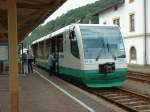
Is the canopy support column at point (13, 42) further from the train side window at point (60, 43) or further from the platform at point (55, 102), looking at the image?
the train side window at point (60, 43)

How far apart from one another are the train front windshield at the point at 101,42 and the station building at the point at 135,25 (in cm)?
2356

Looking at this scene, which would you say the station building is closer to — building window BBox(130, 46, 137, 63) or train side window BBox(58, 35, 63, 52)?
building window BBox(130, 46, 137, 63)

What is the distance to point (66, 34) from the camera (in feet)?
69.4

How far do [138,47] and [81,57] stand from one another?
85.7ft

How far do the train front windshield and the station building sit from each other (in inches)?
928

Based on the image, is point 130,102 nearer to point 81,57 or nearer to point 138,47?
point 81,57

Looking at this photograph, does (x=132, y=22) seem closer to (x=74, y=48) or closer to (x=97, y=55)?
(x=74, y=48)

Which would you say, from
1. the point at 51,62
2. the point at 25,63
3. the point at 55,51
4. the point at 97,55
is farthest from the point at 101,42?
the point at 25,63

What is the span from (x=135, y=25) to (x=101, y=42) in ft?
86.8

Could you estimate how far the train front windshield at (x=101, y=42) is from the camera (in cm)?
1855

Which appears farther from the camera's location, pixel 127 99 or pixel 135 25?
pixel 135 25

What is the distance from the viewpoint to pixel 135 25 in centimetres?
4469

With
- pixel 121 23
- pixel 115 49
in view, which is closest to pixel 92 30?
pixel 115 49

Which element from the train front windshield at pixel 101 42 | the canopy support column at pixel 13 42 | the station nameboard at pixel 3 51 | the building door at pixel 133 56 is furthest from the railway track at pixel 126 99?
the building door at pixel 133 56
